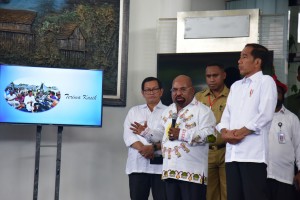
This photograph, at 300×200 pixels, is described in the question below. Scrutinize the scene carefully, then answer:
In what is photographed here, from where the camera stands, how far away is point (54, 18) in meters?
5.96

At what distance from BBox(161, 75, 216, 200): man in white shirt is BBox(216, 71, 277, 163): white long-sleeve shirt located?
40 cm

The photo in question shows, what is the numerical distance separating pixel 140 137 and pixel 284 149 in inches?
46.9

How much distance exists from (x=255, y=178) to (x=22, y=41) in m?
3.22

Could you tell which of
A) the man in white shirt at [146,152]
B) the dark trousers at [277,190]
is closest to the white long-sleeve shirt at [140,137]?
the man in white shirt at [146,152]

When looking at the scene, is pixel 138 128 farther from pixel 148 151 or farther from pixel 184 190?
pixel 184 190

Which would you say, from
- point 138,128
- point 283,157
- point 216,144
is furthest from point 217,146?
point 138,128

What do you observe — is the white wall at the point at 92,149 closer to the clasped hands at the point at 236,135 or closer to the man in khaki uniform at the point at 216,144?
the man in khaki uniform at the point at 216,144

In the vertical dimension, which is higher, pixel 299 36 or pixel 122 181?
pixel 299 36

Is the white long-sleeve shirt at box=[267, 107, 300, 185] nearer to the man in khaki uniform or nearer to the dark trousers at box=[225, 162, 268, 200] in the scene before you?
the man in khaki uniform

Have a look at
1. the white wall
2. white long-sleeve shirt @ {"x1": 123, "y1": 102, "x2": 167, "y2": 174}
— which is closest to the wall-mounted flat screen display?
white long-sleeve shirt @ {"x1": 123, "y1": 102, "x2": 167, "y2": 174}

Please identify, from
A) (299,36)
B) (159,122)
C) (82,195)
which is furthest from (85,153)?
(299,36)

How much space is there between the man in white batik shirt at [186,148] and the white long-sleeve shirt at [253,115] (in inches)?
16.1

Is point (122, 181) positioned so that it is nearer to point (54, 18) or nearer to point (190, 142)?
point (54, 18)

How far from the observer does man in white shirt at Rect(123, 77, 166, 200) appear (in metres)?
4.82
